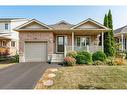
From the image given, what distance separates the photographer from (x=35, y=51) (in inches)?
966

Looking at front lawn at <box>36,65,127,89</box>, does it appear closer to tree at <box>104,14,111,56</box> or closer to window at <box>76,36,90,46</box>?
tree at <box>104,14,111,56</box>

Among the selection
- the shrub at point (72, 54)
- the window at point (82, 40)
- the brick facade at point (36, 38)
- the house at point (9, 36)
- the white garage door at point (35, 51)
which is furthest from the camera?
the house at point (9, 36)

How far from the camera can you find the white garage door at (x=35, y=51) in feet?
80.1

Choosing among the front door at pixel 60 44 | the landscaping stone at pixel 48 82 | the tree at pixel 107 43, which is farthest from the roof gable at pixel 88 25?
the landscaping stone at pixel 48 82

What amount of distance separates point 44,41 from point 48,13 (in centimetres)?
943

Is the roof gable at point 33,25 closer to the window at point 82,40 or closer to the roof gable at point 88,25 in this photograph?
the roof gable at point 88,25

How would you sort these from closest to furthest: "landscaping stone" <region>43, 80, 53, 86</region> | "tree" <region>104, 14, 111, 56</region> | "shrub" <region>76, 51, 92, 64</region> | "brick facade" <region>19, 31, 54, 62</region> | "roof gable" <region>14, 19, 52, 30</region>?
"landscaping stone" <region>43, 80, 53, 86</region> → "shrub" <region>76, 51, 92, 64</region> → "roof gable" <region>14, 19, 52, 30</region> → "brick facade" <region>19, 31, 54, 62</region> → "tree" <region>104, 14, 111, 56</region>

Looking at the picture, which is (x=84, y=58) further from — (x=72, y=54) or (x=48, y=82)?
(x=48, y=82)

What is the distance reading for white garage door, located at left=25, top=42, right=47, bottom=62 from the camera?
24.4 meters

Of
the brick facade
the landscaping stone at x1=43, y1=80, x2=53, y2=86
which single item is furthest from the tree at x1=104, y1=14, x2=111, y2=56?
the landscaping stone at x1=43, y1=80, x2=53, y2=86

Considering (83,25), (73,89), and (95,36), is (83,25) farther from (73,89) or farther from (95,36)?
(73,89)
